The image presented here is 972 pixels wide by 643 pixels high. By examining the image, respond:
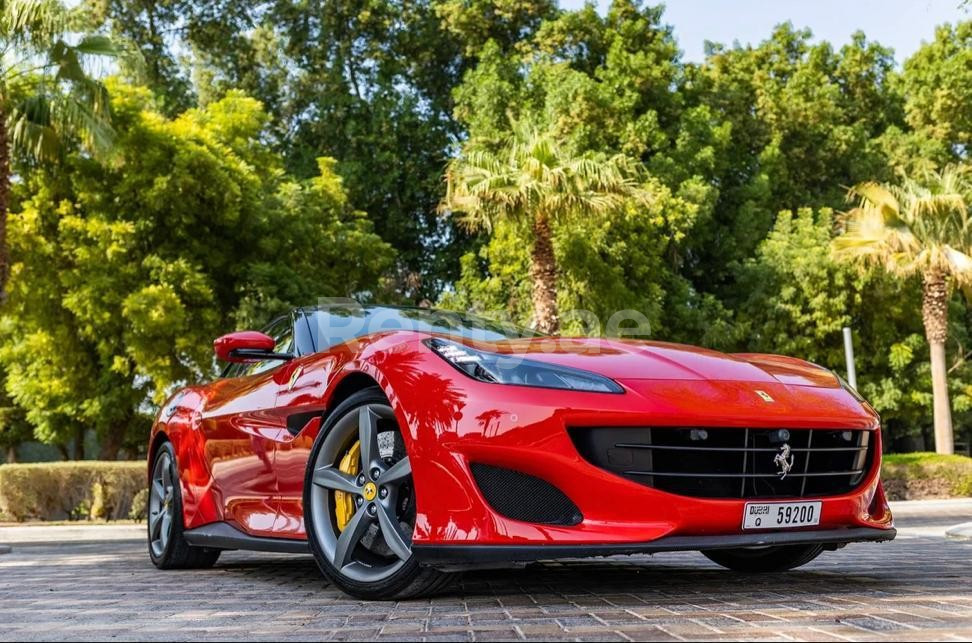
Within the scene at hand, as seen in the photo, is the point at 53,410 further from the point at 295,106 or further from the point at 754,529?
the point at 754,529

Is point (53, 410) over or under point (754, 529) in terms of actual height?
under

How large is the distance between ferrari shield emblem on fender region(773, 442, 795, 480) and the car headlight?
Answer: 0.65m

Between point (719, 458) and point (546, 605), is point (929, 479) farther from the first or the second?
point (546, 605)

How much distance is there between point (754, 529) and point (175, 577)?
333 cm

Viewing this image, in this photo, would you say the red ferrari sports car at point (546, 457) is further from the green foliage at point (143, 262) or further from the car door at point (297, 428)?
the green foliage at point (143, 262)

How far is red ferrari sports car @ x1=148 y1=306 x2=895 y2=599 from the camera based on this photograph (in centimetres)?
366

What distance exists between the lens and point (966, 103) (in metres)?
34.3

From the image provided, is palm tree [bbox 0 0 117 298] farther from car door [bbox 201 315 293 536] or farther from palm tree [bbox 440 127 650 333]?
car door [bbox 201 315 293 536]

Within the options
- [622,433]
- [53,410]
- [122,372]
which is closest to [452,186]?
[122,372]

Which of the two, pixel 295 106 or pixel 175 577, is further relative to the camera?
pixel 295 106

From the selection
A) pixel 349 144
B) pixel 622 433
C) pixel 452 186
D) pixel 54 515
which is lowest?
pixel 54 515

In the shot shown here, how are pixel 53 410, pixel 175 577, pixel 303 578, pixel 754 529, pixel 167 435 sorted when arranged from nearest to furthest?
pixel 754 529, pixel 303 578, pixel 175 577, pixel 167 435, pixel 53 410

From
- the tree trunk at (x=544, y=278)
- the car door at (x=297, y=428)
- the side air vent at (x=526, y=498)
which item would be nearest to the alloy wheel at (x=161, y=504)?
the car door at (x=297, y=428)

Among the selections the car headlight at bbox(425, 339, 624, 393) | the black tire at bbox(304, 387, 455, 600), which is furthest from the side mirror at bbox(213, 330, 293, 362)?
the car headlight at bbox(425, 339, 624, 393)
